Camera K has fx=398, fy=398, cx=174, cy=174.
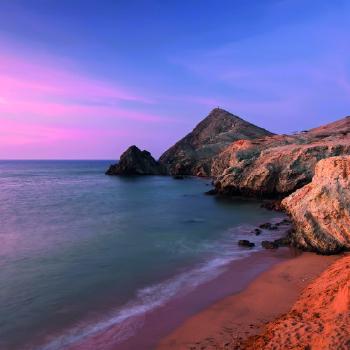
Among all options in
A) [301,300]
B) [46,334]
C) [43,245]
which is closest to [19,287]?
[46,334]

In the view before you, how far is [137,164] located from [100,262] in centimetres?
8033

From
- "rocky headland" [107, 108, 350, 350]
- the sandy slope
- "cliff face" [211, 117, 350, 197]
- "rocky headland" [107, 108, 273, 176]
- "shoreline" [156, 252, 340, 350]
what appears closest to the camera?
the sandy slope

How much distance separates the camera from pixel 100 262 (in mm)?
20750

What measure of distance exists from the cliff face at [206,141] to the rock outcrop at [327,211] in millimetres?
71036

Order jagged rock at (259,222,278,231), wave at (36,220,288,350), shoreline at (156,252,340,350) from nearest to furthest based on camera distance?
shoreline at (156,252,340,350), wave at (36,220,288,350), jagged rock at (259,222,278,231)

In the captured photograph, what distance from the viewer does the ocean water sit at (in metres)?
13.6

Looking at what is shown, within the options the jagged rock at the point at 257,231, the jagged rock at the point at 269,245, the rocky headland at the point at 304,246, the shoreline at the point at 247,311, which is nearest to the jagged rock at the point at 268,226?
the rocky headland at the point at 304,246

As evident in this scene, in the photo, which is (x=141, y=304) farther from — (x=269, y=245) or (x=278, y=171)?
(x=278, y=171)

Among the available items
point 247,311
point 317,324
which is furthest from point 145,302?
point 317,324

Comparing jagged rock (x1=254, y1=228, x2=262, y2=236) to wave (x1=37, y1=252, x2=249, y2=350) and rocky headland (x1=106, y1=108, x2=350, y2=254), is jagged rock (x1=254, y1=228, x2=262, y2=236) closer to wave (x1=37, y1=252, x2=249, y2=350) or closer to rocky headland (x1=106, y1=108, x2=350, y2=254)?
rocky headland (x1=106, y1=108, x2=350, y2=254)

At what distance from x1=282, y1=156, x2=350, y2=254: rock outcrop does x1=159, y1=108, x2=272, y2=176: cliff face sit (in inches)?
2797

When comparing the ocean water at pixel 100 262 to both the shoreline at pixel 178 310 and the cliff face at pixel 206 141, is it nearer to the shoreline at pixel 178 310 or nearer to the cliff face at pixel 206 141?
the shoreline at pixel 178 310

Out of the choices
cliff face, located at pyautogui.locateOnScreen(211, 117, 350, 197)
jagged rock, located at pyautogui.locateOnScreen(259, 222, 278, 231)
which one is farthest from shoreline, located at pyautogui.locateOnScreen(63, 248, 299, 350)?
cliff face, located at pyautogui.locateOnScreen(211, 117, 350, 197)

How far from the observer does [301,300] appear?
13.4 m
